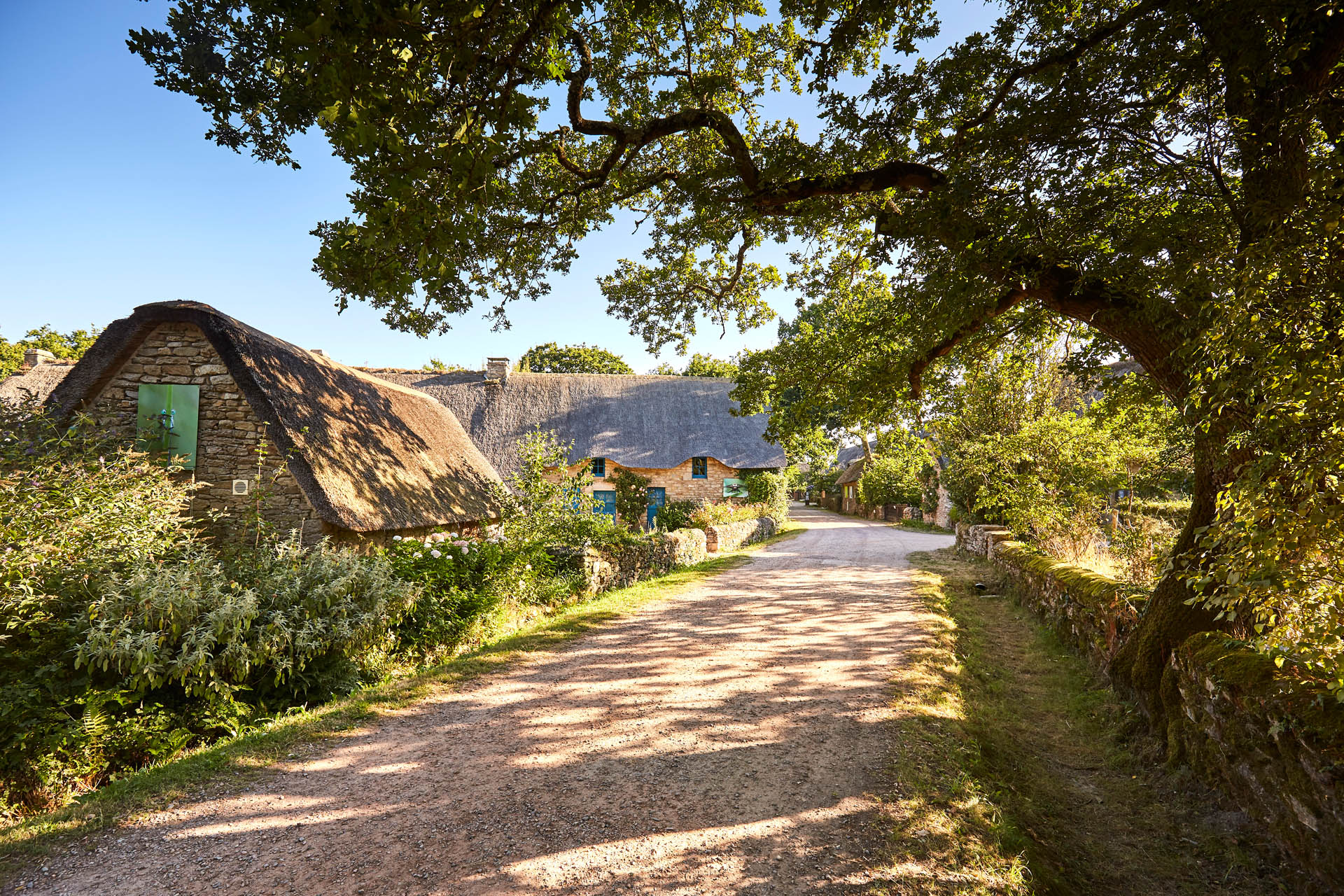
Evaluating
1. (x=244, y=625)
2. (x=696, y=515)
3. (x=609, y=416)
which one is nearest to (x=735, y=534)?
(x=696, y=515)

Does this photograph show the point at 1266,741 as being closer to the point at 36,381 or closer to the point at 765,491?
the point at 765,491

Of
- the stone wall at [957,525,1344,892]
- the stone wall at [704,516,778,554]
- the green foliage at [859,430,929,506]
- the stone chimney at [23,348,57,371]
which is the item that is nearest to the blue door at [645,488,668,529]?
the stone wall at [704,516,778,554]

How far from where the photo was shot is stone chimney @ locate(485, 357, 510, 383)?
2572 cm

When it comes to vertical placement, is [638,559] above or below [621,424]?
below

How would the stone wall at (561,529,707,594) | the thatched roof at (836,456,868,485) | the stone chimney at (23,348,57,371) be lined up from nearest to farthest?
the stone wall at (561,529,707,594), the stone chimney at (23,348,57,371), the thatched roof at (836,456,868,485)

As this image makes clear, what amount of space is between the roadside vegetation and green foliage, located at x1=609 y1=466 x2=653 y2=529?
12.4 metres

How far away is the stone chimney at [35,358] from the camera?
2142 cm

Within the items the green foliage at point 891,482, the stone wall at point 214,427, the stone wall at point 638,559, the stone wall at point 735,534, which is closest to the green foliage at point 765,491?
the stone wall at point 735,534

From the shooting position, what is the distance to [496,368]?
25781 millimetres

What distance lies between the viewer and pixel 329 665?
5.51 metres

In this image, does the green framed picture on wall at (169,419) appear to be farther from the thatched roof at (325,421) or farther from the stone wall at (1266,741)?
the stone wall at (1266,741)

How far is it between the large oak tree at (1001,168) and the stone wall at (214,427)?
298 cm

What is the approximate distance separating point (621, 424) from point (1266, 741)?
2250 cm

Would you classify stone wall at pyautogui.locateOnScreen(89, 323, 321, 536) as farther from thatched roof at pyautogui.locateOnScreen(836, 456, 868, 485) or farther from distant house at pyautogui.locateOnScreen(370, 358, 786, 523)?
thatched roof at pyautogui.locateOnScreen(836, 456, 868, 485)
